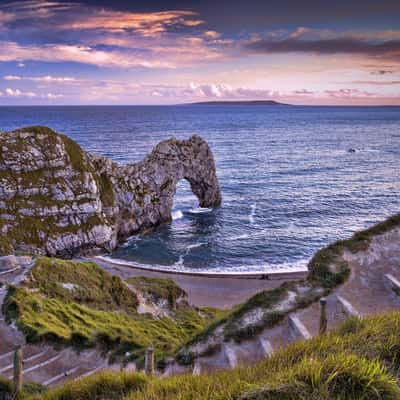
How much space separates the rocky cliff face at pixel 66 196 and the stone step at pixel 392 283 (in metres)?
31.2

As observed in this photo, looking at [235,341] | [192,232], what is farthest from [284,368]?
[192,232]

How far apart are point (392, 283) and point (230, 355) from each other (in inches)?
286

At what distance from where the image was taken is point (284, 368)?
6.03 m

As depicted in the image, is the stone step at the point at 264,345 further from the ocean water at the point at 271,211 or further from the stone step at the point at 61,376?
the ocean water at the point at 271,211

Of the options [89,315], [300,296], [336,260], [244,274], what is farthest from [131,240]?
[300,296]

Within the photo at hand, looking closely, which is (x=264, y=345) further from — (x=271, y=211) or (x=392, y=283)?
(x=271, y=211)

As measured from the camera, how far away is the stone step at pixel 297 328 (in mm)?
11441

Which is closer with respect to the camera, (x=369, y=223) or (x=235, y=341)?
(x=235, y=341)

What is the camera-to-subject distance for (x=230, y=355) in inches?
464

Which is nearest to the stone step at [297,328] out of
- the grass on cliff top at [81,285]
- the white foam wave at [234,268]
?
the grass on cliff top at [81,285]

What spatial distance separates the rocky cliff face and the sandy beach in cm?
A: 588

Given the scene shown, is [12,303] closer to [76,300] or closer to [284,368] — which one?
[76,300]

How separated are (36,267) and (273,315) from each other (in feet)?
50.2

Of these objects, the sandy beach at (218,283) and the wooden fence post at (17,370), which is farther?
the sandy beach at (218,283)
